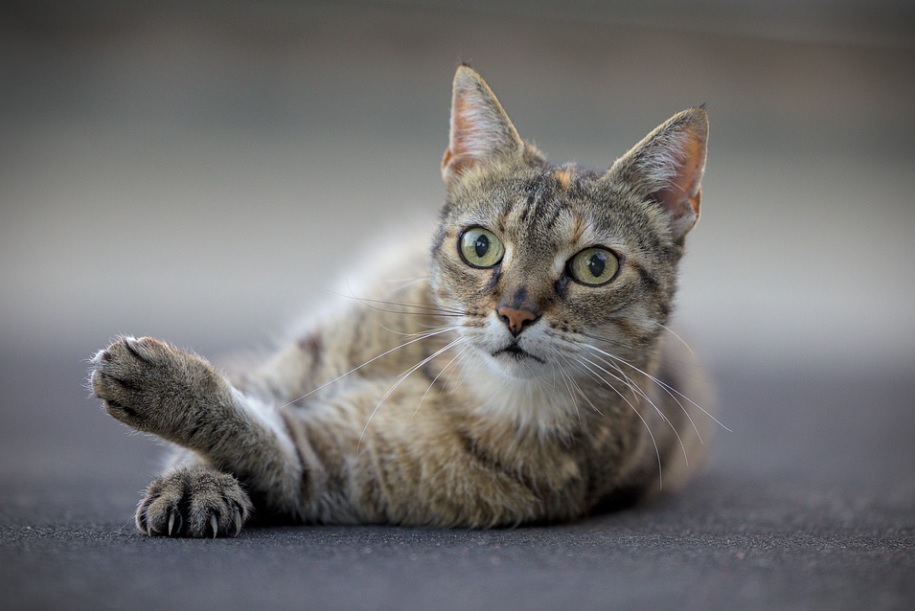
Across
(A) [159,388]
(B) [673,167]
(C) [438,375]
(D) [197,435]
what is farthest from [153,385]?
(B) [673,167]

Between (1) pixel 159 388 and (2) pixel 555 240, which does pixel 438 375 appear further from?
(1) pixel 159 388

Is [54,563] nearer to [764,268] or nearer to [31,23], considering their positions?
[31,23]

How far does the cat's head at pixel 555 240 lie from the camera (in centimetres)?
224

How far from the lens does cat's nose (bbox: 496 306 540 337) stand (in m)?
2.16

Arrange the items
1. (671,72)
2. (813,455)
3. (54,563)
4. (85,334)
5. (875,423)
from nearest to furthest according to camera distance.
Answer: (54,563)
(813,455)
(875,423)
(85,334)
(671,72)

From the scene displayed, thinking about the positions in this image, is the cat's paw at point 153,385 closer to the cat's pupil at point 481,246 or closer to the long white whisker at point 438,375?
the long white whisker at point 438,375

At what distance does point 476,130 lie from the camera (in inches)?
106

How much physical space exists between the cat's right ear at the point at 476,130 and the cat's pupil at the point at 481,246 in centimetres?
36

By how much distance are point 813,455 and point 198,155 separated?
654 centimetres

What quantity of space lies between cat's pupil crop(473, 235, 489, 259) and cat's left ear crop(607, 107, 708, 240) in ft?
1.40

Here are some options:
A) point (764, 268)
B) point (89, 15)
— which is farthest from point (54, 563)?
point (764, 268)

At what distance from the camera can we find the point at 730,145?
9.12 metres

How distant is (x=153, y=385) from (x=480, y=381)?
2.92 feet

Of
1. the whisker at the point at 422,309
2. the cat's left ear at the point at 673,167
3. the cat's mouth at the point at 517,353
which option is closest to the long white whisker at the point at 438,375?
the whisker at the point at 422,309
